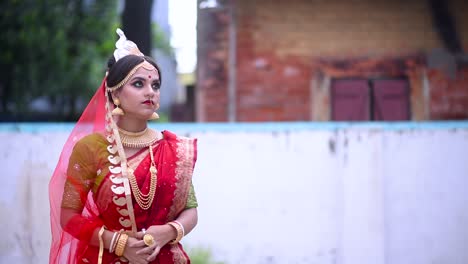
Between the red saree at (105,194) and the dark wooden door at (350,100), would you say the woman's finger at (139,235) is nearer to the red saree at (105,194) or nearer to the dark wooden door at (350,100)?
the red saree at (105,194)

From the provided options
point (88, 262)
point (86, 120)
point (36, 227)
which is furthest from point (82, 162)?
point (36, 227)

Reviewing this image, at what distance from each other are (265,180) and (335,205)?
1.83 ft

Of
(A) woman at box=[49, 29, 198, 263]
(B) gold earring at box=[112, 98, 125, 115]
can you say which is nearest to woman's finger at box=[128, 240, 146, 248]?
(A) woman at box=[49, 29, 198, 263]

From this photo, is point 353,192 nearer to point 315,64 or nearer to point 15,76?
point 315,64

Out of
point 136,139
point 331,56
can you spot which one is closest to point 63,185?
point 136,139

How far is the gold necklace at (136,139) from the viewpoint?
240cm

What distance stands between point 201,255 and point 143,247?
2.24 meters

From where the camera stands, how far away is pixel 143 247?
2.26 metres

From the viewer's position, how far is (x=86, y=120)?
2510 millimetres

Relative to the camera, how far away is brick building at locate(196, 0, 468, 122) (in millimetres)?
8531

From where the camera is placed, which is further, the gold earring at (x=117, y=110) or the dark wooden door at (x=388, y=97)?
the dark wooden door at (x=388, y=97)

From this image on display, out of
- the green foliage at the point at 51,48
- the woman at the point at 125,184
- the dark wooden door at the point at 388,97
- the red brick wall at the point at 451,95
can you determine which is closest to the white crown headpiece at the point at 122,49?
the woman at the point at 125,184

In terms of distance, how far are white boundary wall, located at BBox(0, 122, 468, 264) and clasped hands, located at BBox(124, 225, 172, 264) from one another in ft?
7.17

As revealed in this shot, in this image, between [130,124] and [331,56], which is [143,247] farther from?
[331,56]
